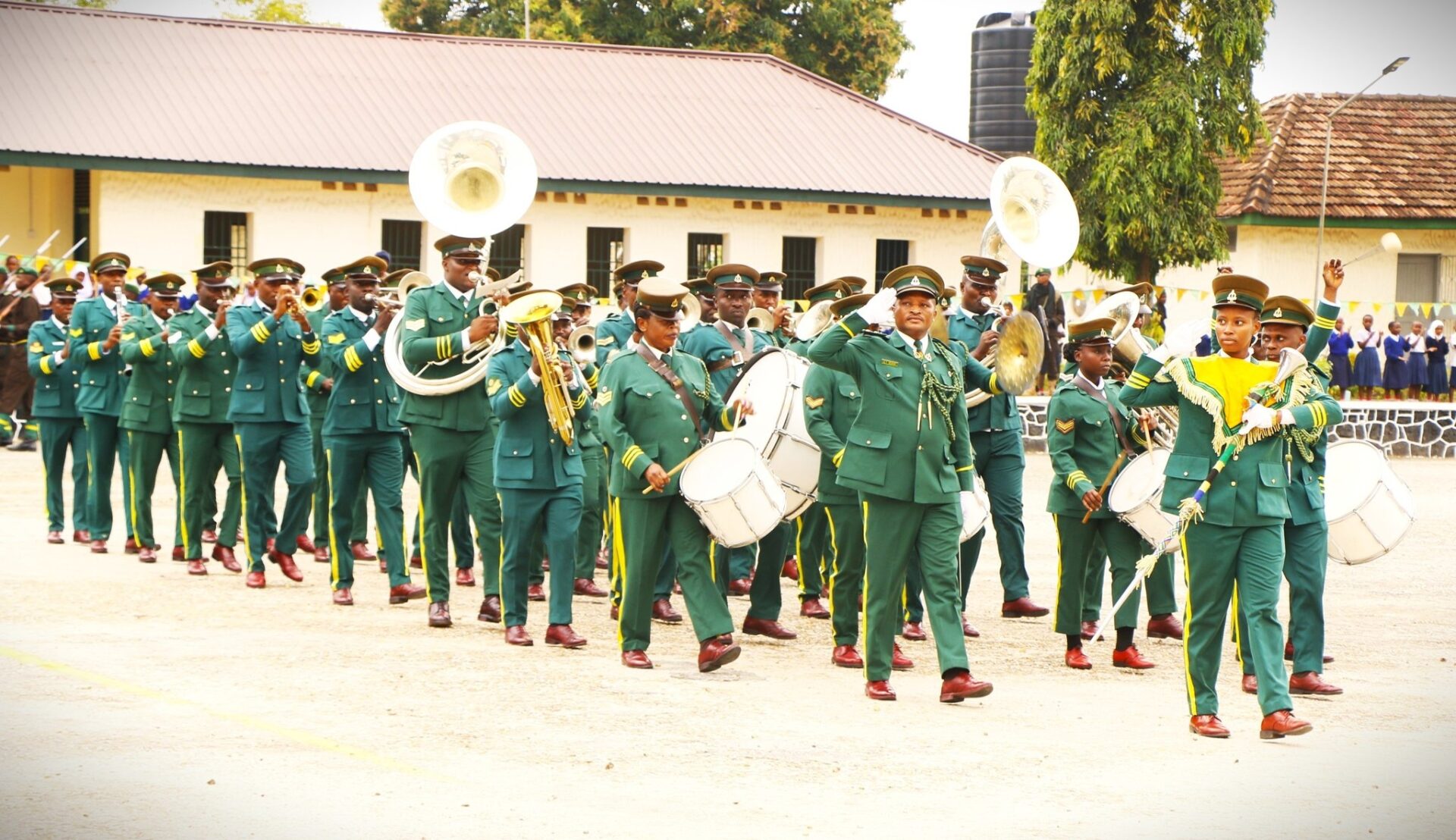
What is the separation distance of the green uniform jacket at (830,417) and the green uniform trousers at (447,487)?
190 centimetres

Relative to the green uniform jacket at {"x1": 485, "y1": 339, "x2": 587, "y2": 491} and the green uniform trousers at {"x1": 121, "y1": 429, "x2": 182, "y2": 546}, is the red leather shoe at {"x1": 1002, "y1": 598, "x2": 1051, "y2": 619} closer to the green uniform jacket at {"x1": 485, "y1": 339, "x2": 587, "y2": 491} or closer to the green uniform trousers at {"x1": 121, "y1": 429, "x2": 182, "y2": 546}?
the green uniform jacket at {"x1": 485, "y1": 339, "x2": 587, "y2": 491}

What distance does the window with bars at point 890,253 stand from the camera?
3356 cm

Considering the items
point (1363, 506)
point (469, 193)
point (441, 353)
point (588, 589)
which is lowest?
point (588, 589)

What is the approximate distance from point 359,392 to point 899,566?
411 cm

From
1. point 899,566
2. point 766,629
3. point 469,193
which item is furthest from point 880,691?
point 469,193

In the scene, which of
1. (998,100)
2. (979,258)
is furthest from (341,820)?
(998,100)

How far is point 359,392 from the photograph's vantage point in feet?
38.8

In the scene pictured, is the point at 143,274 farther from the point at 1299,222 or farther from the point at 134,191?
the point at 1299,222

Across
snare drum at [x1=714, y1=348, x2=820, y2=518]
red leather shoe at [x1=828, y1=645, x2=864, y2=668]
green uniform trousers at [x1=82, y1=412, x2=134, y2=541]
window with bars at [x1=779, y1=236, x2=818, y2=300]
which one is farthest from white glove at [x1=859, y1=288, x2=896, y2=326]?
window with bars at [x1=779, y1=236, x2=818, y2=300]

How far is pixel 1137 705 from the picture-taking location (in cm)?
919

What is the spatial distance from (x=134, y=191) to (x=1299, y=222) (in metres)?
20.2

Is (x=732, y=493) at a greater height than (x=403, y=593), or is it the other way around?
A: (x=732, y=493)

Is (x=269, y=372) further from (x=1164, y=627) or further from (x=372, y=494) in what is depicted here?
(x=1164, y=627)

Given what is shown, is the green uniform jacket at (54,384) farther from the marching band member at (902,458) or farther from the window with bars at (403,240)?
the window with bars at (403,240)
